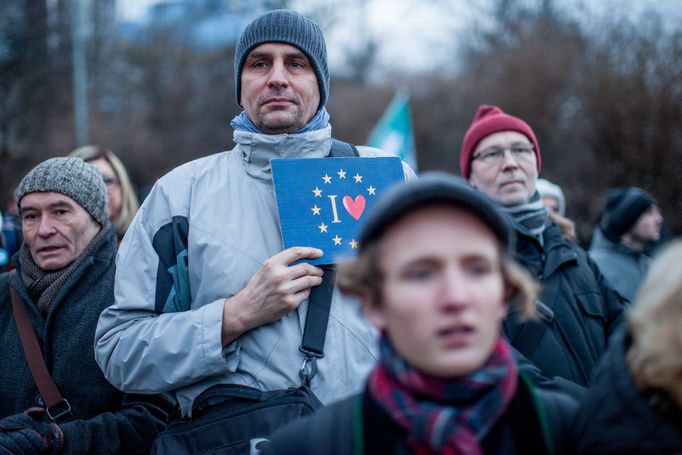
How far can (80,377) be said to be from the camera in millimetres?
3342

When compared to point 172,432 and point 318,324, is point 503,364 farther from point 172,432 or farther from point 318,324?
point 172,432

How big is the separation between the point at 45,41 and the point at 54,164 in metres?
24.8

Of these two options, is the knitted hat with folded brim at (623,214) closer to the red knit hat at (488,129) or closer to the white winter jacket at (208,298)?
the red knit hat at (488,129)

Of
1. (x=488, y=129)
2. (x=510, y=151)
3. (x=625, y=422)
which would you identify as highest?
(x=488, y=129)

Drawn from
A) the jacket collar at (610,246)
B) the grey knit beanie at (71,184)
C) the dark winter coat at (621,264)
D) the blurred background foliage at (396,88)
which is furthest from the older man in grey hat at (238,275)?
the blurred background foliage at (396,88)

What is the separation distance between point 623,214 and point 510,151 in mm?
3109

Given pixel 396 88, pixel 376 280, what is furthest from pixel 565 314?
pixel 396 88

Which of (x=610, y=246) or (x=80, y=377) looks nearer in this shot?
(x=80, y=377)

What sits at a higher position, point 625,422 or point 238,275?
point 238,275

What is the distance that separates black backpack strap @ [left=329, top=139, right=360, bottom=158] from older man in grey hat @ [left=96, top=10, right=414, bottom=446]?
0.04 ft

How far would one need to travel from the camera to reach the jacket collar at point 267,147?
2830mm

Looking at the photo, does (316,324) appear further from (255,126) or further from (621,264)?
(621,264)

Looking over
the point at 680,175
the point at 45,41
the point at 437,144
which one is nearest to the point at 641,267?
the point at 680,175

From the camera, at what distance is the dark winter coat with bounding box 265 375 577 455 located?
1731mm
